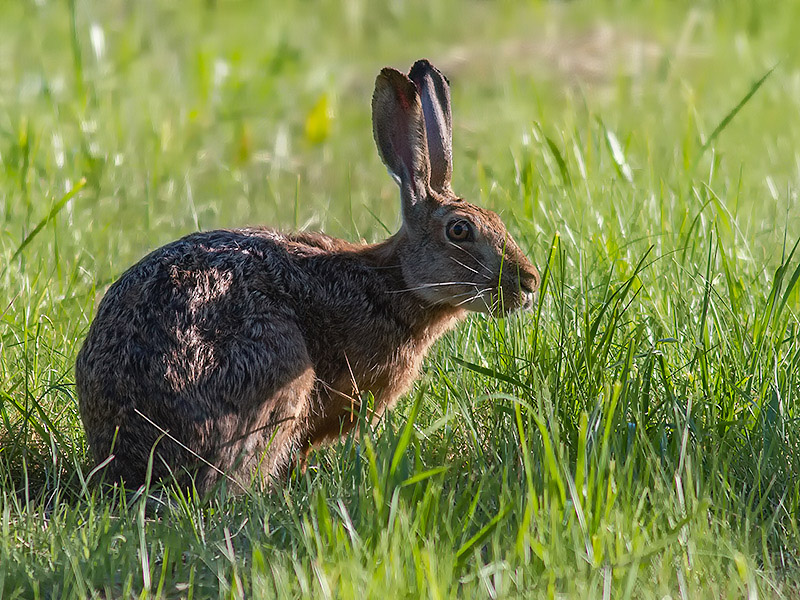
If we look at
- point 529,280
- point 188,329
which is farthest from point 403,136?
point 188,329

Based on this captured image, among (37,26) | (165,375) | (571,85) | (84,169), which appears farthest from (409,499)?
(37,26)

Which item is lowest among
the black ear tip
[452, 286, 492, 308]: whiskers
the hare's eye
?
[452, 286, 492, 308]: whiskers

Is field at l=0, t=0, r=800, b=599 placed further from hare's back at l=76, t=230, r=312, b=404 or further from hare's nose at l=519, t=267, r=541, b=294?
hare's back at l=76, t=230, r=312, b=404

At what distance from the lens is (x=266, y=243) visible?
165 inches

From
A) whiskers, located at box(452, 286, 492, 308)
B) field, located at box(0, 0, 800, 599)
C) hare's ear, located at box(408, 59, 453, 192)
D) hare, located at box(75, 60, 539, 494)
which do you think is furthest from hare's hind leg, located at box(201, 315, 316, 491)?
hare's ear, located at box(408, 59, 453, 192)

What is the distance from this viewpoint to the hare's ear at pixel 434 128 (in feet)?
14.7

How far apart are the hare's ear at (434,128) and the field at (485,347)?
22.2 inches

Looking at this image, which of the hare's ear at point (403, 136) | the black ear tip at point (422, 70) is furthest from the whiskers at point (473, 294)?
the black ear tip at point (422, 70)

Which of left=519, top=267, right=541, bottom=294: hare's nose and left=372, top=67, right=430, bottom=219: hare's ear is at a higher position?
left=372, top=67, right=430, bottom=219: hare's ear

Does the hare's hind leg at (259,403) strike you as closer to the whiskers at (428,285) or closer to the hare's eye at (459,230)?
the whiskers at (428,285)

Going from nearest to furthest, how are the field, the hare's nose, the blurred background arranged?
the field < the hare's nose < the blurred background

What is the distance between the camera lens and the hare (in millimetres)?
3633

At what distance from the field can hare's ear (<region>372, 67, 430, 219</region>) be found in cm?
59

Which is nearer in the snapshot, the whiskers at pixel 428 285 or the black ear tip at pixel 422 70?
the whiskers at pixel 428 285
